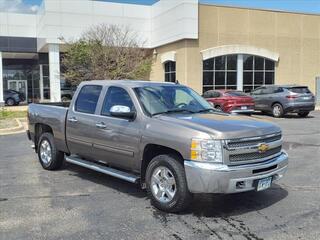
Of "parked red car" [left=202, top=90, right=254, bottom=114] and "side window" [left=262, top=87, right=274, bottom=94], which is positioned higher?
"side window" [left=262, top=87, right=274, bottom=94]

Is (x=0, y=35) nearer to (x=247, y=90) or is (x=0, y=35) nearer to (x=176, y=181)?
(x=247, y=90)

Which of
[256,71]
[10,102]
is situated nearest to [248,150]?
[256,71]

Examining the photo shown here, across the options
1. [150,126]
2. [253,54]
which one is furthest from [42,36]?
[150,126]

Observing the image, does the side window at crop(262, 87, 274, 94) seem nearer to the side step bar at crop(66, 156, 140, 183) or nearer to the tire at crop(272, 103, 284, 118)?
the tire at crop(272, 103, 284, 118)

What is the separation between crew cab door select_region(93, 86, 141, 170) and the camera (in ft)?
Answer: 21.5

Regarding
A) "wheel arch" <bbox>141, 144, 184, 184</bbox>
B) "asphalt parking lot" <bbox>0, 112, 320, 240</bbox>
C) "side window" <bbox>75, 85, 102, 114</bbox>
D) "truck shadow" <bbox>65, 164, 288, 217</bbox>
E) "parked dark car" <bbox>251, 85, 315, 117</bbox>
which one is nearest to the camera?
"asphalt parking lot" <bbox>0, 112, 320, 240</bbox>

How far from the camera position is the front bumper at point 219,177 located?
5516mm

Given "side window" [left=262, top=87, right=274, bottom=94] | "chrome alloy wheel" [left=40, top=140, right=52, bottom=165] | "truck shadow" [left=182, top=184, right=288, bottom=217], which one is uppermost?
"side window" [left=262, top=87, right=274, bottom=94]

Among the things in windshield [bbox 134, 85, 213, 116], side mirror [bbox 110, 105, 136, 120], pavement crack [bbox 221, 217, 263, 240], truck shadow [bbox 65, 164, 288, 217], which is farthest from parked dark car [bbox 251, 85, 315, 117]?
pavement crack [bbox 221, 217, 263, 240]

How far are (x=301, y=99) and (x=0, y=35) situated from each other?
24.9m

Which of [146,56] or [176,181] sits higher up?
[146,56]

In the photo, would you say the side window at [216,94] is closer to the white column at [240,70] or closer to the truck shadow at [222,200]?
the white column at [240,70]

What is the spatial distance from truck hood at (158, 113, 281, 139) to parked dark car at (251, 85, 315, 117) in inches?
659

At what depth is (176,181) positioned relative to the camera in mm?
5836
